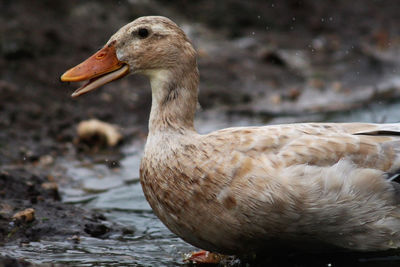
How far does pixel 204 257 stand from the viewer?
4.77 m

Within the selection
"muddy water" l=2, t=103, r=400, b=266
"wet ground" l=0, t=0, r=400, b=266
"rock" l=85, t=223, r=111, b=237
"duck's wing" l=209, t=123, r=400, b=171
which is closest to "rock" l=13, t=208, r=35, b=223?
"wet ground" l=0, t=0, r=400, b=266

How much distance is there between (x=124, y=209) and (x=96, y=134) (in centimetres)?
169

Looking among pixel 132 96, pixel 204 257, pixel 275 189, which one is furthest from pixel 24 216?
pixel 132 96

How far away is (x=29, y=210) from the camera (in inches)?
203

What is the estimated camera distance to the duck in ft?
13.9

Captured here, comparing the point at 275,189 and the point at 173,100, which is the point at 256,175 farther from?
the point at 173,100

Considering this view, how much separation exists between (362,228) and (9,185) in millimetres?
2995

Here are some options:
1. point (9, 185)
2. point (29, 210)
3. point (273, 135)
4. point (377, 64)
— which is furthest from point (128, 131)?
point (377, 64)

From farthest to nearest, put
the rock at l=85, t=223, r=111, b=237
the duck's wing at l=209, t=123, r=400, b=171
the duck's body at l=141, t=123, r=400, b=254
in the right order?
the rock at l=85, t=223, r=111, b=237, the duck's wing at l=209, t=123, r=400, b=171, the duck's body at l=141, t=123, r=400, b=254

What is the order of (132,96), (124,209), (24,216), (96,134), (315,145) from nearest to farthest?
(315,145)
(24,216)
(124,209)
(96,134)
(132,96)

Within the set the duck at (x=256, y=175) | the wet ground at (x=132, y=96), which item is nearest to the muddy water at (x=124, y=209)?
the wet ground at (x=132, y=96)

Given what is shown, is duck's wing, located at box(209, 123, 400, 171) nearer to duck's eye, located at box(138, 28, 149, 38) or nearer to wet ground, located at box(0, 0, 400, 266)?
wet ground, located at box(0, 0, 400, 266)

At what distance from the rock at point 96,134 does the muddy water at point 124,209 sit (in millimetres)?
180

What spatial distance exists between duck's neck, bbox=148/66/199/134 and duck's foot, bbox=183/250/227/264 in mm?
877
